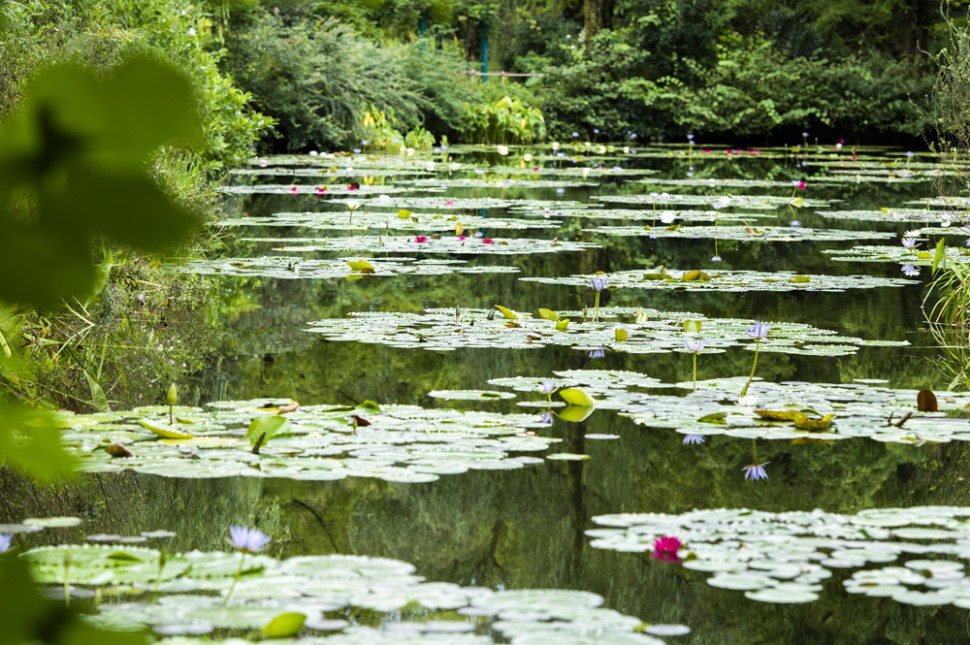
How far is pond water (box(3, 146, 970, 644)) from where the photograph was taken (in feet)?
6.51

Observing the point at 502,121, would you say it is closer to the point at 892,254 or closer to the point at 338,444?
the point at 892,254

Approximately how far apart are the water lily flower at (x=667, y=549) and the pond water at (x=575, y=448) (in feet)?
0.10

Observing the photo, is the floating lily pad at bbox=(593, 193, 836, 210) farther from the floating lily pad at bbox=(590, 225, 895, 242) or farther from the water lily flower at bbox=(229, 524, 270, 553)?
the water lily flower at bbox=(229, 524, 270, 553)

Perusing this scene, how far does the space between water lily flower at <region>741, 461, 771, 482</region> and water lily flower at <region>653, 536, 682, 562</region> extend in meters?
0.68

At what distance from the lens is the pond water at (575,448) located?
1.99 meters

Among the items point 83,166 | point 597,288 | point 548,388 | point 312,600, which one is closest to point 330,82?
point 597,288

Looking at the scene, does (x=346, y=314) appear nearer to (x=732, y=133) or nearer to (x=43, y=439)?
(x=43, y=439)

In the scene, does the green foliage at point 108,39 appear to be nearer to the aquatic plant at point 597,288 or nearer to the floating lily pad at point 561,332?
the floating lily pad at point 561,332

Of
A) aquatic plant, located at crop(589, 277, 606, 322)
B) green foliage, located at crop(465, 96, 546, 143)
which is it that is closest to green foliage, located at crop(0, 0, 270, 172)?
aquatic plant, located at crop(589, 277, 606, 322)

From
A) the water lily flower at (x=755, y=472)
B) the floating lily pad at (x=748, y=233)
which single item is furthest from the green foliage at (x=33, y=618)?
the floating lily pad at (x=748, y=233)

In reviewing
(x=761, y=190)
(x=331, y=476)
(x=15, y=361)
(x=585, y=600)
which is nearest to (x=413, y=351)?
(x=331, y=476)

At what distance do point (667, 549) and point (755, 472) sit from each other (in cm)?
77

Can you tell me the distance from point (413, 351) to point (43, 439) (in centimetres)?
379

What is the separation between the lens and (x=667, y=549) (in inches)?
81.5
